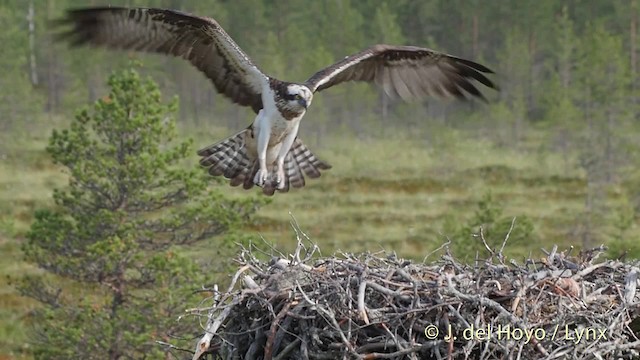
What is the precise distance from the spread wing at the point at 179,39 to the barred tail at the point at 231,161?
47 cm

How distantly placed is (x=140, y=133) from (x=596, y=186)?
80.0ft

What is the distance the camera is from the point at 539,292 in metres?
6.78

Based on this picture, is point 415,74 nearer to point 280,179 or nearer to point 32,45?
point 280,179

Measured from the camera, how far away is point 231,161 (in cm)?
1131

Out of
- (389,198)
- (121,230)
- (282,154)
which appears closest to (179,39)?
(282,154)

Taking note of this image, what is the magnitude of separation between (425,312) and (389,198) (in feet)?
100

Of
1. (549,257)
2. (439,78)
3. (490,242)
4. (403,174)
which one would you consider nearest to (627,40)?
(403,174)

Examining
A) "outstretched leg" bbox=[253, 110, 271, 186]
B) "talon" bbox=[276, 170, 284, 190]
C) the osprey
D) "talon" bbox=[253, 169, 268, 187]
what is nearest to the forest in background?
the osprey

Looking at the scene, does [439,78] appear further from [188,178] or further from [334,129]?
[334,129]

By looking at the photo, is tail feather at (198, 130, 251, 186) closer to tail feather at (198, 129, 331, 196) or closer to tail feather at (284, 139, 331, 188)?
tail feather at (198, 129, 331, 196)

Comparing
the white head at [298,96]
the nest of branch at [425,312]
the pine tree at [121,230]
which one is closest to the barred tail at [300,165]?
the white head at [298,96]

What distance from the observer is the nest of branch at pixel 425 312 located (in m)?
6.54

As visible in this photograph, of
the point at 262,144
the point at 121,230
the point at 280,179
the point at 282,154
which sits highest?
the point at 262,144

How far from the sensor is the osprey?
10.3m
